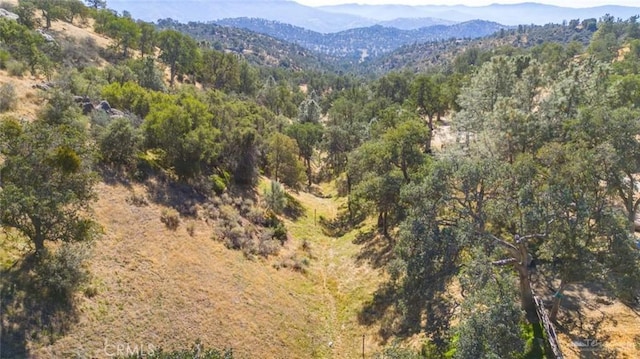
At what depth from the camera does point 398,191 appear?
128ft

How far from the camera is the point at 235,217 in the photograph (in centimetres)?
3819

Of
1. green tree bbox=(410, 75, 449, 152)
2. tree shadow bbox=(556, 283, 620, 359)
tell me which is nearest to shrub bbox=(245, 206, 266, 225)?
tree shadow bbox=(556, 283, 620, 359)

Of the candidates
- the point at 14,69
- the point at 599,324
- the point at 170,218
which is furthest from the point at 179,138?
the point at 599,324

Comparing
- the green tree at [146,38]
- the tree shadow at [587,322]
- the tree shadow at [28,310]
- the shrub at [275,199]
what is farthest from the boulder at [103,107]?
the green tree at [146,38]

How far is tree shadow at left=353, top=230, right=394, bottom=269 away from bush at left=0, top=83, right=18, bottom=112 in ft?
113

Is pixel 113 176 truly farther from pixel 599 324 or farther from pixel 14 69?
pixel 599 324

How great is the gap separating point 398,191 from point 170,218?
21525 millimetres

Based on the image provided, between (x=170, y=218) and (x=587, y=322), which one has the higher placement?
(x=170, y=218)

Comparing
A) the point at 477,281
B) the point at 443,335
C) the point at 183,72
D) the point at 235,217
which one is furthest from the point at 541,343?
the point at 183,72

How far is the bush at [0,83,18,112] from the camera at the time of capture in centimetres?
3328

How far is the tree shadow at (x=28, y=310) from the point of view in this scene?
1862cm

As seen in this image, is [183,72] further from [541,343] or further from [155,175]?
[541,343]

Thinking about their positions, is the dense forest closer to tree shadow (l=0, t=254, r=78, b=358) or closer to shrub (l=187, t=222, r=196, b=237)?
tree shadow (l=0, t=254, r=78, b=358)

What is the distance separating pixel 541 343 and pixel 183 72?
98.8 meters
